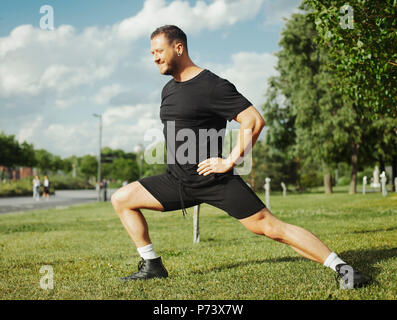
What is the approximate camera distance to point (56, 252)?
657cm

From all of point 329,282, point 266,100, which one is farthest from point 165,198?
point 266,100

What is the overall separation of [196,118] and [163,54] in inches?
24.2

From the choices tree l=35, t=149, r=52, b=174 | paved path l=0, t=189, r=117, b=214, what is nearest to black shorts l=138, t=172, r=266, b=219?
paved path l=0, t=189, r=117, b=214

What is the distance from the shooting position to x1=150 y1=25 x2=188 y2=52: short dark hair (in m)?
3.55

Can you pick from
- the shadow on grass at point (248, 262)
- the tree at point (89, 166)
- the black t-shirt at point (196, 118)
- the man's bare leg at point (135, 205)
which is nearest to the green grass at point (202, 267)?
the shadow on grass at point (248, 262)

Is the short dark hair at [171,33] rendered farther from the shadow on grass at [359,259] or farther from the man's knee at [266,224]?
the shadow on grass at [359,259]

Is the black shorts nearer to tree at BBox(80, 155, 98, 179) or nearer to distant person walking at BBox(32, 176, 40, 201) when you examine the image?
distant person walking at BBox(32, 176, 40, 201)

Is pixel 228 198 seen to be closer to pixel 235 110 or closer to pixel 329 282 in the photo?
pixel 235 110

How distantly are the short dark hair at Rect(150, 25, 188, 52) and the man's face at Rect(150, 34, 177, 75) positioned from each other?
0.03 metres

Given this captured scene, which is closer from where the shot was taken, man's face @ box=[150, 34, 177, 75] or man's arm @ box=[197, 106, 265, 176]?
man's arm @ box=[197, 106, 265, 176]

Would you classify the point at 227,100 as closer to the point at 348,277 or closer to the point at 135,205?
the point at 135,205

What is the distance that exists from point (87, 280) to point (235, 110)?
236 cm

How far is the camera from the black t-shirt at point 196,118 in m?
3.40
